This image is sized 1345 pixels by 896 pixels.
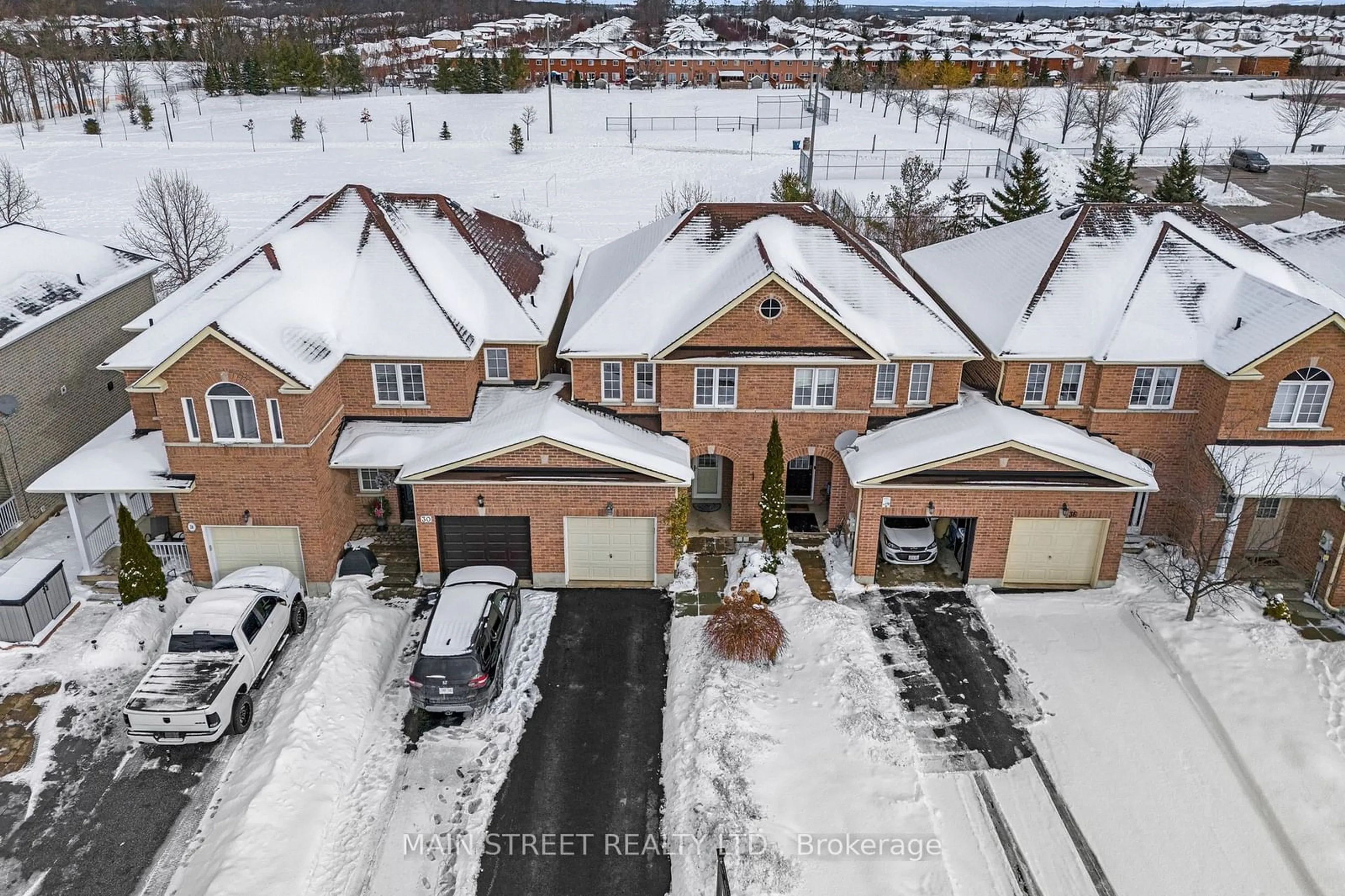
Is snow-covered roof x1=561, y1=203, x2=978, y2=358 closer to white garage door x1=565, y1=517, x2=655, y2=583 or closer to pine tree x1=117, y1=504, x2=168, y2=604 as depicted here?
white garage door x1=565, y1=517, x2=655, y2=583

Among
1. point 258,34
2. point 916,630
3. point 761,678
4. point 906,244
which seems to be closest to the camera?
point 761,678

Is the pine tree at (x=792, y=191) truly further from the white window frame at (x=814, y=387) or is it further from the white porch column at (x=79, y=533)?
the white porch column at (x=79, y=533)

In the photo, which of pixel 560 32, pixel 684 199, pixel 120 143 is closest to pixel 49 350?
pixel 684 199

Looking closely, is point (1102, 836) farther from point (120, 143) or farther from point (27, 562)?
point (120, 143)

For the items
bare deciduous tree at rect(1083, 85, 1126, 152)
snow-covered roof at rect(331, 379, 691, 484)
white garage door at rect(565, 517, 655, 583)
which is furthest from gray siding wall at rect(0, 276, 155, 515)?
bare deciduous tree at rect(1083, 85, 1126, 152)

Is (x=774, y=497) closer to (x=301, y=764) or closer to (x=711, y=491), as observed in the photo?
(x=711, y=491)

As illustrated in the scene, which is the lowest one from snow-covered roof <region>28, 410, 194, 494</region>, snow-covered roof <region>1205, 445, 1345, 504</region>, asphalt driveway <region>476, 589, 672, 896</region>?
asphalt driveway <region>476, 589, 672, 896</region>
